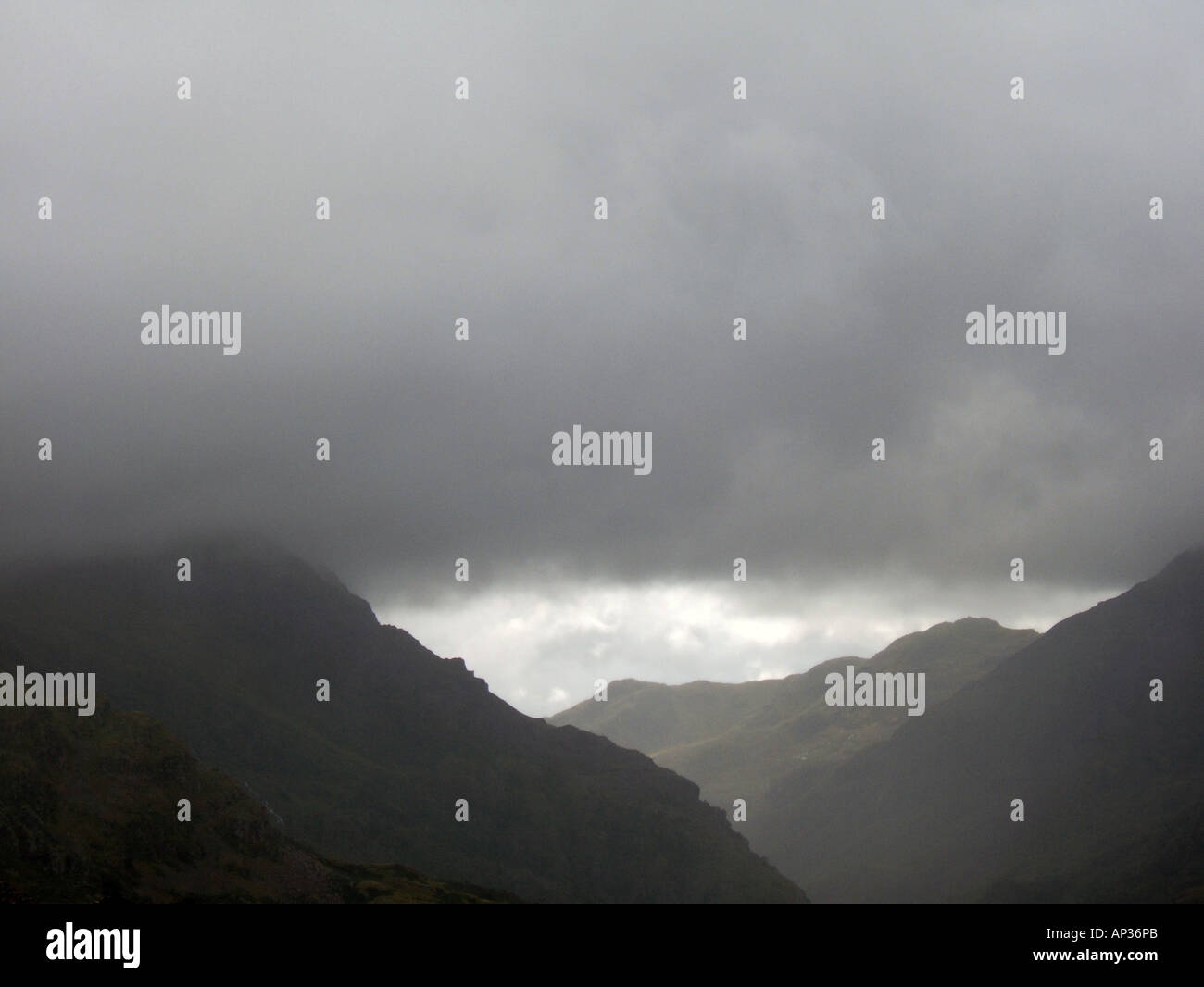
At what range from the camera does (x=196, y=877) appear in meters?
196

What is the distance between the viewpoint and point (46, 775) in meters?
198
